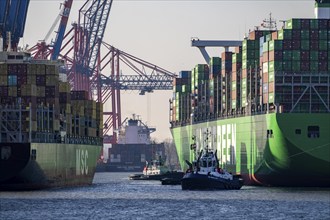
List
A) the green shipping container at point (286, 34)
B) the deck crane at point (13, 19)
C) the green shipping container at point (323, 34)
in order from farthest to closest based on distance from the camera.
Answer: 1. the deck crane at point (13, 19)
2. the green shipping container at point (323, 34)
3. the green shipping container at point (286, 34)

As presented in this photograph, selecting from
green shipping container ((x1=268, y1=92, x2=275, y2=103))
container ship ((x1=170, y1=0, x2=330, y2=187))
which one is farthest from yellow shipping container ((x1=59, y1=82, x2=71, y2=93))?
green shipping container ((x1=268, y1=92, x2=275, y2=103))

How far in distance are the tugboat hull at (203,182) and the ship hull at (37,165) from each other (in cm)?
1163


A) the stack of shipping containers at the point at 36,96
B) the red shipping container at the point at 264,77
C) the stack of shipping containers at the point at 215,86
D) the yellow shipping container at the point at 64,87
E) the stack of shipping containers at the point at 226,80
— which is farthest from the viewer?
the stack of shipping containers at the point at 215,86

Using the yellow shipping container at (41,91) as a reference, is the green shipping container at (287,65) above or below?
above

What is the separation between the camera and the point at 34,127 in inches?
4397

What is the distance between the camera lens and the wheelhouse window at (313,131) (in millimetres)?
117000

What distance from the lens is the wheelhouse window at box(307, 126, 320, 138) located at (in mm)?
117000

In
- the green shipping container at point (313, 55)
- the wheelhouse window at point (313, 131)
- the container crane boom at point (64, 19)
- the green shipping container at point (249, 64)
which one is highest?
the container crane boom at point (64, 19)

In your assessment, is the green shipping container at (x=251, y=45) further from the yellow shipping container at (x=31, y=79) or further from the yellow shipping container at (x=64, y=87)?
the yellow shipping container at (x=31, y=79)

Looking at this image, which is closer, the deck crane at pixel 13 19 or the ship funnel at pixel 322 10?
the ship funnel at pixel 322 10

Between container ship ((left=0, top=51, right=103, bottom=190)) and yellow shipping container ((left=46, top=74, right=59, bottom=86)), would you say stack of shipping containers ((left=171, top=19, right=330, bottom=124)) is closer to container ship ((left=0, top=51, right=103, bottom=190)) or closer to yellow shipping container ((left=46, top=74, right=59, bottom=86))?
container ship ((left=0, top=51, right=103, bottom=190))

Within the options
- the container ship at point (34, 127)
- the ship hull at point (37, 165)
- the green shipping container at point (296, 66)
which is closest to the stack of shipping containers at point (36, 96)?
the container ship at point (34, 127)

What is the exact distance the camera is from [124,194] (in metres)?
113

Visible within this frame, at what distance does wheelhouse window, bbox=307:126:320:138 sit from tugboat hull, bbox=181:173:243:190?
822 cm
